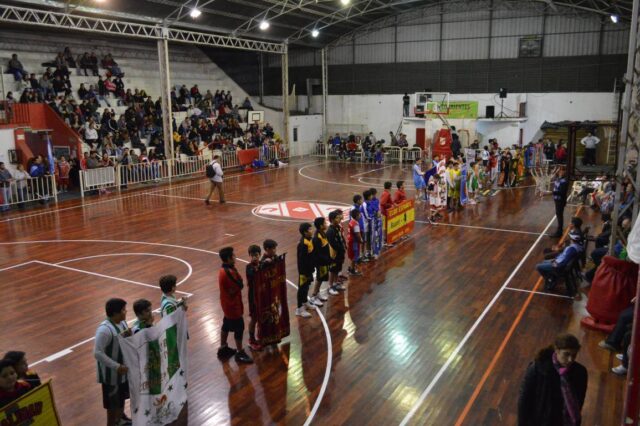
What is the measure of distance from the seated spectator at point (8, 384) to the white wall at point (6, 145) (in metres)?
16.3

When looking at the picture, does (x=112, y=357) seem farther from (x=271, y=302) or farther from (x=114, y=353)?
(x=271, y=302)

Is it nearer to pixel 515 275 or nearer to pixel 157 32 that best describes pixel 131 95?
pixel 157 32

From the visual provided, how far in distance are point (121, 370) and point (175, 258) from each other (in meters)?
7.23

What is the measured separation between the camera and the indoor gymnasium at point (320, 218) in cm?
646

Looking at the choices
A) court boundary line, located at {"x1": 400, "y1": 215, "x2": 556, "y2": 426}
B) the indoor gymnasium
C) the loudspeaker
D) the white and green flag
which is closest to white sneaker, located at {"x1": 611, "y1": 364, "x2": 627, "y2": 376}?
the indoor gymnasium

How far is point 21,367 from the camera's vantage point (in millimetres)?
4992

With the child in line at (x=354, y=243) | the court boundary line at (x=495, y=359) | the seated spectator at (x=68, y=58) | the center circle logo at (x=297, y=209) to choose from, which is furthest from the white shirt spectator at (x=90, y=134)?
the court boundary line at (x=495, y=359)

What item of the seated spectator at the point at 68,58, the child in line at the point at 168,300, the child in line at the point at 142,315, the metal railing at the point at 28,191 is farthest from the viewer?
the seated spectator at the point at 68,58

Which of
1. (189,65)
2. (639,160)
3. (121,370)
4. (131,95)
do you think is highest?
(189,65)

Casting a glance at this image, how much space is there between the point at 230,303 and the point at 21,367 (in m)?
2.83

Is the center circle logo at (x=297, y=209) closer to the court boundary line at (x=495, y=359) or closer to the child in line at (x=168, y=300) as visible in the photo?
the court boundary line at (x=495, y=359)

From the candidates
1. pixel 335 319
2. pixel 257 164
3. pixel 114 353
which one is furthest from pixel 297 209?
pixel 114 353

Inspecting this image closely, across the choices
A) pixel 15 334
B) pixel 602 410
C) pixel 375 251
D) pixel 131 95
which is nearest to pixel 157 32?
pixel 131 95

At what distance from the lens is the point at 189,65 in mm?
34031
